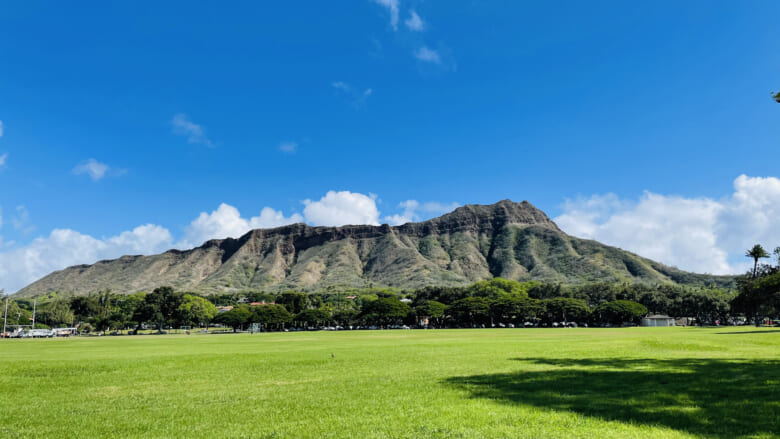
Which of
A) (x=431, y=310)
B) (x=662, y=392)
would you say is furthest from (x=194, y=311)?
(x=662, y=392)

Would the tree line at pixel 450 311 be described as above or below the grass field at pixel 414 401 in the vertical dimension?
below

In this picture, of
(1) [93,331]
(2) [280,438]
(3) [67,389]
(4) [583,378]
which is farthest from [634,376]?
(1) [93,331]

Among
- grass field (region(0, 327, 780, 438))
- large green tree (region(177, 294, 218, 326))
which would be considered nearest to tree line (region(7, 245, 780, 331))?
large green tree (region(177, 294, 218, 326))

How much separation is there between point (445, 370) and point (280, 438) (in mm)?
13204

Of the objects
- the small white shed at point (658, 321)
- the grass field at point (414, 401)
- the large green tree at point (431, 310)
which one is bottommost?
the small white shed at point (658, 321)

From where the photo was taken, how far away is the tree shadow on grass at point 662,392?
1024cm

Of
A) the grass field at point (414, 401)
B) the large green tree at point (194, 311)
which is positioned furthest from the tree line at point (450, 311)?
the grass field at point (414, 401)

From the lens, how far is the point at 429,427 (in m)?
10.4

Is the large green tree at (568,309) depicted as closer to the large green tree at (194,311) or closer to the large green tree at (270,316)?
the large green tree at (270,316)

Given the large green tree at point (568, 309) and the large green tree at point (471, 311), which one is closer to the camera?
the large green tree at point (568, 309)

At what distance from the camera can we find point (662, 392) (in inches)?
541

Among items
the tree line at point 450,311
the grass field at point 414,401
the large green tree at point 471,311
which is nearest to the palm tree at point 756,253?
the tree line at point 450,311

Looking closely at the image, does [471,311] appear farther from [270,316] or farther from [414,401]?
[414,401]

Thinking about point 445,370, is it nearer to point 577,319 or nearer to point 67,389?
point 67,389
